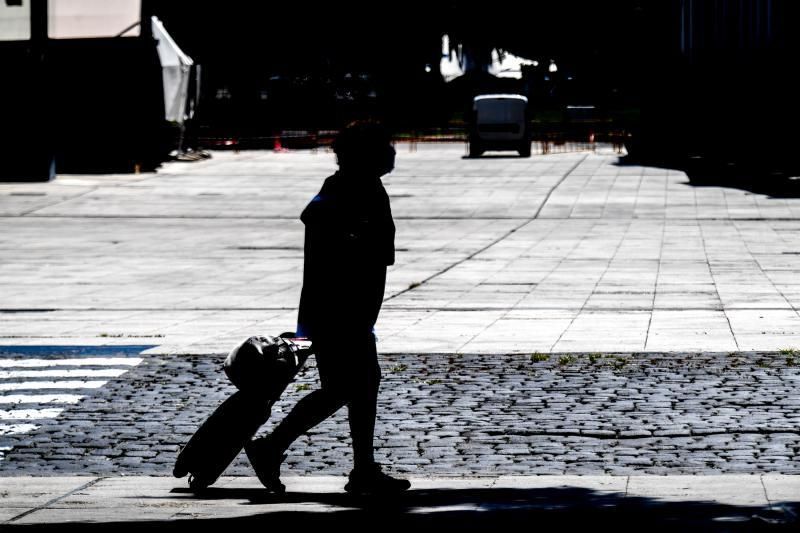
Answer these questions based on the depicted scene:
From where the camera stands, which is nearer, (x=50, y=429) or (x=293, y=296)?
(x=50, y=429)

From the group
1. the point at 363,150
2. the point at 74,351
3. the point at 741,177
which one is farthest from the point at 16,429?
the point at 741,177

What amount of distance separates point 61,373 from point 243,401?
17.0 ft

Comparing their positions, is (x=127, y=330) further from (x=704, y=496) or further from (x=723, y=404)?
(x=704, y=496)

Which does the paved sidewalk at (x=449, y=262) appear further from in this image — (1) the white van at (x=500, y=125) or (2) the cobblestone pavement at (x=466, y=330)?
(1) the white van at (x=500, y=125)

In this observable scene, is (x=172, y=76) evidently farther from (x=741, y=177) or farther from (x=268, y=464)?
(x=268, y=464)

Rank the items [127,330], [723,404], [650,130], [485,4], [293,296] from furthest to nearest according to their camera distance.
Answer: [485,4]
[650,130]
[293,296]
[127,330]
[723,404]

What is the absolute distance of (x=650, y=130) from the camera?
51.2m

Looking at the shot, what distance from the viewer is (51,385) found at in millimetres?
11820

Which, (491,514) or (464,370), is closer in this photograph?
(491,514)

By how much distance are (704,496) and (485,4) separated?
75353 mm

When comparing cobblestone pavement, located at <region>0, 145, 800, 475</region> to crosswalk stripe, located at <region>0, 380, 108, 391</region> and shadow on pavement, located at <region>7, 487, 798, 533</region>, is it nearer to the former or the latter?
crosswalk stripe, located at <region>0, 380, 108, 391</region>

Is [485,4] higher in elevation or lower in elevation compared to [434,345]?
higher

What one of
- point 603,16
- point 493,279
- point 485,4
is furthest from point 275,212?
point 603,16

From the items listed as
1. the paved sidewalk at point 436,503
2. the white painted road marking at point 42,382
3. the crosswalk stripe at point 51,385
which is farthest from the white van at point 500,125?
the paved sidewalk at point 436,503
